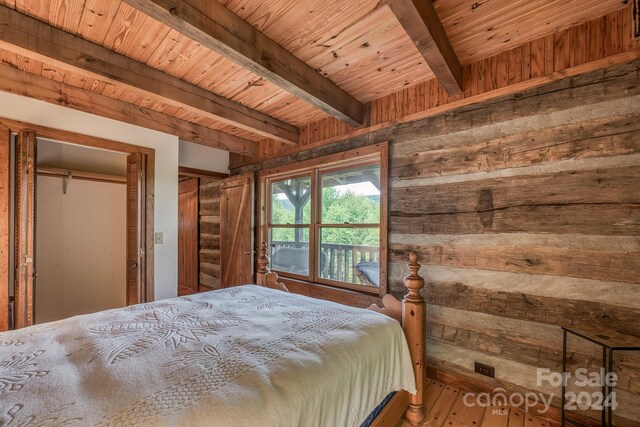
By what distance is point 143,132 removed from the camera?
10.5 ft

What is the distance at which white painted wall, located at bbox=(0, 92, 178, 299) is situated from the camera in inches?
108

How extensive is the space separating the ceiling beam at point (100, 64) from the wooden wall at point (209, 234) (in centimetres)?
229

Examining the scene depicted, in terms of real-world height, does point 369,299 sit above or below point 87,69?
below

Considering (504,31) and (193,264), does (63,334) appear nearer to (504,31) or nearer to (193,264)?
(504,31)

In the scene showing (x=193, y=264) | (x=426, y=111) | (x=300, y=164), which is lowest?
(x=193, y=264)

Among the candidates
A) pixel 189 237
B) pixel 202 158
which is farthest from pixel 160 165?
pixel 189 237

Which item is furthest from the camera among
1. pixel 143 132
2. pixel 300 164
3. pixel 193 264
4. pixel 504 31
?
pixel 193 264

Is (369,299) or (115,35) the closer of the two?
(115,35)

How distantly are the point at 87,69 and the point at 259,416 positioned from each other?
2550 mm

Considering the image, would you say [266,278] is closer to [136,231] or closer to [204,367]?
[204,367]

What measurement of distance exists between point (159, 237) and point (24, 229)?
116 centimetres

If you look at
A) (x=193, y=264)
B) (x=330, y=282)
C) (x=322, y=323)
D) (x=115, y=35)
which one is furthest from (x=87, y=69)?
(x=193, y=264)

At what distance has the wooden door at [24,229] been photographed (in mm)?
2330

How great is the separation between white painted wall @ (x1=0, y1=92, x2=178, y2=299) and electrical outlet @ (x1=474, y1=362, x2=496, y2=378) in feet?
11.3
